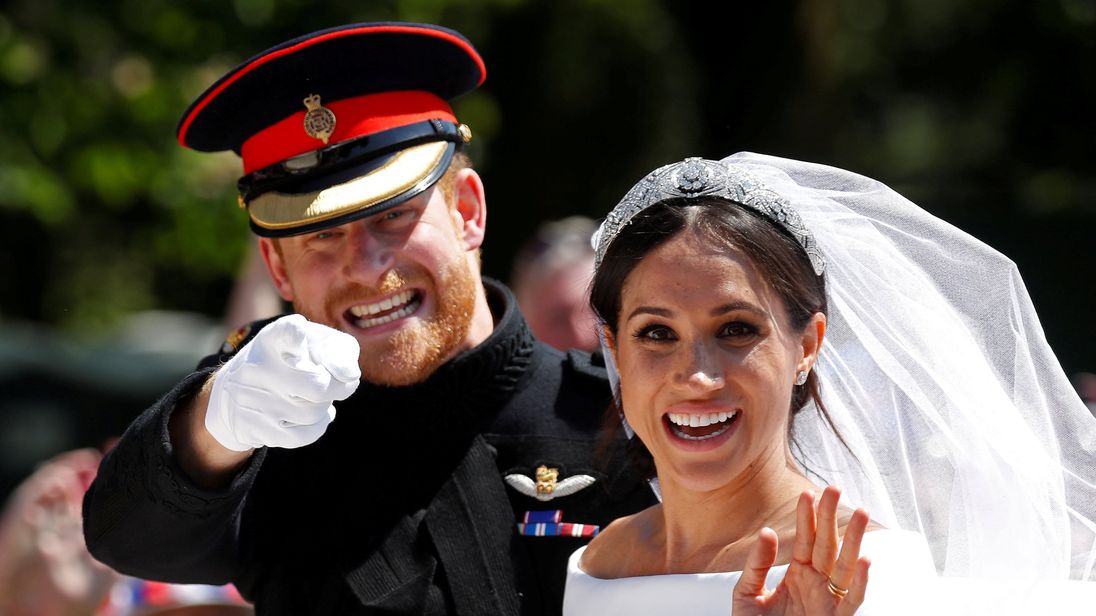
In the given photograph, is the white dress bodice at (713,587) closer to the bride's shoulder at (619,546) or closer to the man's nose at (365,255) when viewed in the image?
the bride's shoulder at (619,546)

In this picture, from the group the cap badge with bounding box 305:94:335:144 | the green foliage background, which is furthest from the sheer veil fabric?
the green foliage background

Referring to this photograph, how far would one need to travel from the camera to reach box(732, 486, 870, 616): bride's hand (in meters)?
1.99

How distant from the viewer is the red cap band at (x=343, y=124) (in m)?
3.06

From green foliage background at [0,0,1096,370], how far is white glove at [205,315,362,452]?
5014 millimetres

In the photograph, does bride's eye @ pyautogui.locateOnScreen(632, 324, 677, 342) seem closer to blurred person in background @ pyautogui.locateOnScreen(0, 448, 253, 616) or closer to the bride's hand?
the bride's hand

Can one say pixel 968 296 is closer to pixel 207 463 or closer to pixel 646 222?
pixel 646 222

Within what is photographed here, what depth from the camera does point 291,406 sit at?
2.38 m

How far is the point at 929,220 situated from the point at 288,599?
147cm

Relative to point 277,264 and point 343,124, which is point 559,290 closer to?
point 277,264

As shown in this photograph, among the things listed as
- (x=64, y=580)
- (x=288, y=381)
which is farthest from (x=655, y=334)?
(x=64, y=580)

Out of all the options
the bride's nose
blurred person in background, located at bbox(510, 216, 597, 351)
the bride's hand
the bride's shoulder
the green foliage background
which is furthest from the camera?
the green foliage background

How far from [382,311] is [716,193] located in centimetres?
89

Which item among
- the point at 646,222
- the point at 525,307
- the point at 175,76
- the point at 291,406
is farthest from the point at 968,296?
the point at 175,76

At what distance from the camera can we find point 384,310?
3.04 m
